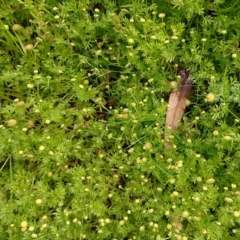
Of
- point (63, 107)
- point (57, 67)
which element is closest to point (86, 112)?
point (63, 107)

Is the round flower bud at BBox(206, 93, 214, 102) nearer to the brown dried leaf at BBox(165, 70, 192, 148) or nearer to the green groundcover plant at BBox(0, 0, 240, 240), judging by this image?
the green groundcover plant at BBox(0, 0, 240, 240)

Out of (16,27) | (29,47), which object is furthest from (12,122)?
(16,27)

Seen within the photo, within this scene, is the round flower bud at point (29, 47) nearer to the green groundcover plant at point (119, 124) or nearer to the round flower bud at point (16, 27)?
the green groundcover plant at point (119, 124)

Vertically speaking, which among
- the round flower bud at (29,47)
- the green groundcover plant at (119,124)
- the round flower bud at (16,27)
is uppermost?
the round flower bud at (16,27)

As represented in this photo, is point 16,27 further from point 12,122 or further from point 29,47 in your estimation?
point 12,122

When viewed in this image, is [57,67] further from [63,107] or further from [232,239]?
[232,239]

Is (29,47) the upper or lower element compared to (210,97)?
upper

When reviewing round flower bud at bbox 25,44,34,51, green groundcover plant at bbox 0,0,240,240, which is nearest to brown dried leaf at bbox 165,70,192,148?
green groundcover plant at bbox 0,0,240,240

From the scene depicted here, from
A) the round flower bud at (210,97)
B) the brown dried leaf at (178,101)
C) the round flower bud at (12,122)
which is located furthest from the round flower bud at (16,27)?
the round flower bud at (210,97)
